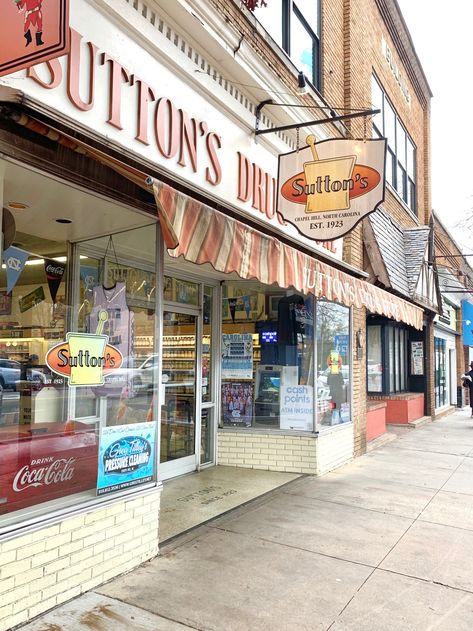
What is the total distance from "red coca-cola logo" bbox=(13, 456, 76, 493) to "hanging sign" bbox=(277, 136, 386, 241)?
11.2 feet

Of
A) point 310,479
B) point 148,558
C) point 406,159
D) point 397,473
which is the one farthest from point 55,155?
point 406,159

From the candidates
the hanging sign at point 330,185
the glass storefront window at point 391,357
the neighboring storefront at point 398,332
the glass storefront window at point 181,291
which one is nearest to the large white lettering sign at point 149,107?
the hanging sign at point 330,185

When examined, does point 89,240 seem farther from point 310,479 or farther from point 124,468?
point 310,479

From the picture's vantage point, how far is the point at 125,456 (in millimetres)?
4309

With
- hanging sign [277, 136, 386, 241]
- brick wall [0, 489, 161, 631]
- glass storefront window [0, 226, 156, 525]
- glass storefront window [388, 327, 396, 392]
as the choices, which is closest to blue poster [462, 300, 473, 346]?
glass storefront window [388, 327, 396, 392]

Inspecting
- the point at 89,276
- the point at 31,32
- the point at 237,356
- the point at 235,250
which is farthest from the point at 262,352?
the point at 31,32

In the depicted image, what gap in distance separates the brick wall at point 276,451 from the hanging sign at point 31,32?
5.95 meters

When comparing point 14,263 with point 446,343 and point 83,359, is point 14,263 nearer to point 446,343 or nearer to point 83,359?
point 83,359

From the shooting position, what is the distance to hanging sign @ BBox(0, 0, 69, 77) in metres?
2.87

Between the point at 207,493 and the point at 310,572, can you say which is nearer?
the point at 310,572

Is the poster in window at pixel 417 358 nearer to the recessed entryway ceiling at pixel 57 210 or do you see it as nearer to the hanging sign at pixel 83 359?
the recessed entryway ceiling at pixel 57 210

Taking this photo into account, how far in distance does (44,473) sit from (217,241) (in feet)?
7.29

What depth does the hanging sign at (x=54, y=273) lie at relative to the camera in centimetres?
568

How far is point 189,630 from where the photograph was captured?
3336 millimetres
